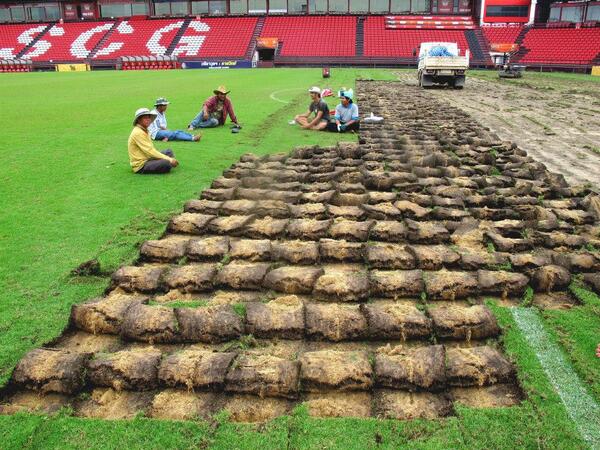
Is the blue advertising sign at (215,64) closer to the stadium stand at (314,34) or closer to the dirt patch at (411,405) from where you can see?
the stadium stand at (314,34)

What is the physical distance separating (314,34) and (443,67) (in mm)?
27754

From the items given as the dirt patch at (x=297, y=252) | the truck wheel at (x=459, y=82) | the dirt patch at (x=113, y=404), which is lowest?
the dirt patch at (x=113, y=404)

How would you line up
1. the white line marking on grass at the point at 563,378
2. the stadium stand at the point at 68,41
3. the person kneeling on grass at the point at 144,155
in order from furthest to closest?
the stadium stand at the point at 68,41
the person kneeling on grass at the point at 144,155
the white line marking on grass at the point at 563,378

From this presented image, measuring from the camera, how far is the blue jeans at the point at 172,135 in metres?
9.73

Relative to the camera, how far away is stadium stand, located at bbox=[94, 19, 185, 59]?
46.8m

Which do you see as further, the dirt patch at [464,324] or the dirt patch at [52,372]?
the dirt patch at [464,324]

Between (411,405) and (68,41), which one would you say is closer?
(411,405)

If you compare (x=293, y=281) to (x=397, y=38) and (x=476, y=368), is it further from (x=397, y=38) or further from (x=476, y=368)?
(x=397, y=38)

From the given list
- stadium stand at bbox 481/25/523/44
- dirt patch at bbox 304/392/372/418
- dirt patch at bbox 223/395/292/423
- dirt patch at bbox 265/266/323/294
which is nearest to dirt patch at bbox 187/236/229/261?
dirt patch at bbox 265/266/323/294

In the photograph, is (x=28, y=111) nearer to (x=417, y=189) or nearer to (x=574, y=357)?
(x=417, y=189)

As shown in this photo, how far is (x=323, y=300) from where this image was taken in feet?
12.3

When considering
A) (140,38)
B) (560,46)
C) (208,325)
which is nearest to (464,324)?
(208,325)

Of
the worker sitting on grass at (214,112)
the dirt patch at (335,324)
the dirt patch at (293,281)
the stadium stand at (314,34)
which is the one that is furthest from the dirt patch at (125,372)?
the stadium stand at (314,34)

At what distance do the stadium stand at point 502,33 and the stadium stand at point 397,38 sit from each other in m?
2.26
